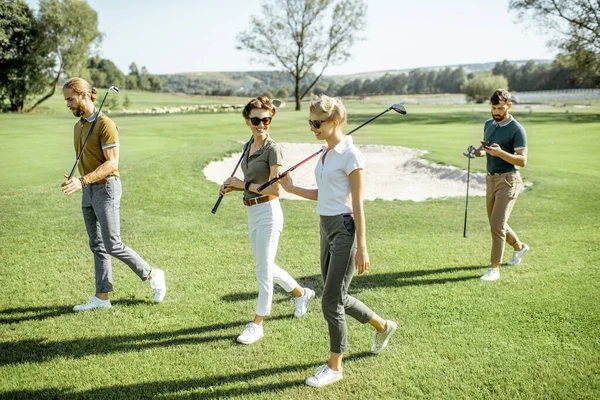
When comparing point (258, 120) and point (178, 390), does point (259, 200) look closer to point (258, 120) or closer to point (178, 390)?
point (258, 120)

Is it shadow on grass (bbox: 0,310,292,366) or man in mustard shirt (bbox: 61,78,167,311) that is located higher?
man in mustard shirt (bbox: 61,78,167,311)

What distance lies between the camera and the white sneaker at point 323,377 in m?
4.00

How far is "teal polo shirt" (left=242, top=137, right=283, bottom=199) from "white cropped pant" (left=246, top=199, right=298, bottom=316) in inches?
7.0

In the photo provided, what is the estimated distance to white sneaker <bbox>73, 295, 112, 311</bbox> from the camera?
5.45m

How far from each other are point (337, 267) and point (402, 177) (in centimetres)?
1200

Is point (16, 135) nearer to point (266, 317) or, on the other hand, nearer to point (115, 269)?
point (115, 269)

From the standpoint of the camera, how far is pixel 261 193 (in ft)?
14.5

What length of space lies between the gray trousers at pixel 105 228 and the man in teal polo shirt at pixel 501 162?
14.8 feet

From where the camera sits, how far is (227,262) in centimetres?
711

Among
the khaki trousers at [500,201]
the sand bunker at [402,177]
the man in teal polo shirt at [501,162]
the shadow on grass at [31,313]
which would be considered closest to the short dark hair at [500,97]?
the man in teal polo shirt at [501,162]

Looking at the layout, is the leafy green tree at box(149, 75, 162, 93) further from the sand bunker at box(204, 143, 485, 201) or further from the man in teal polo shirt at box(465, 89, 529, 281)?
the man in teal polo shirt at box(465, 89, 529, 281)

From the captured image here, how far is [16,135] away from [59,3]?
103 feet

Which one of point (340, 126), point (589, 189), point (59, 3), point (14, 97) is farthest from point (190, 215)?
point (59, 3)

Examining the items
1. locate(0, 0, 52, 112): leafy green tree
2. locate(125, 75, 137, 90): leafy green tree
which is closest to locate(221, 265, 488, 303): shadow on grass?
locate(0, 0, 52, 112): leafy green tree
